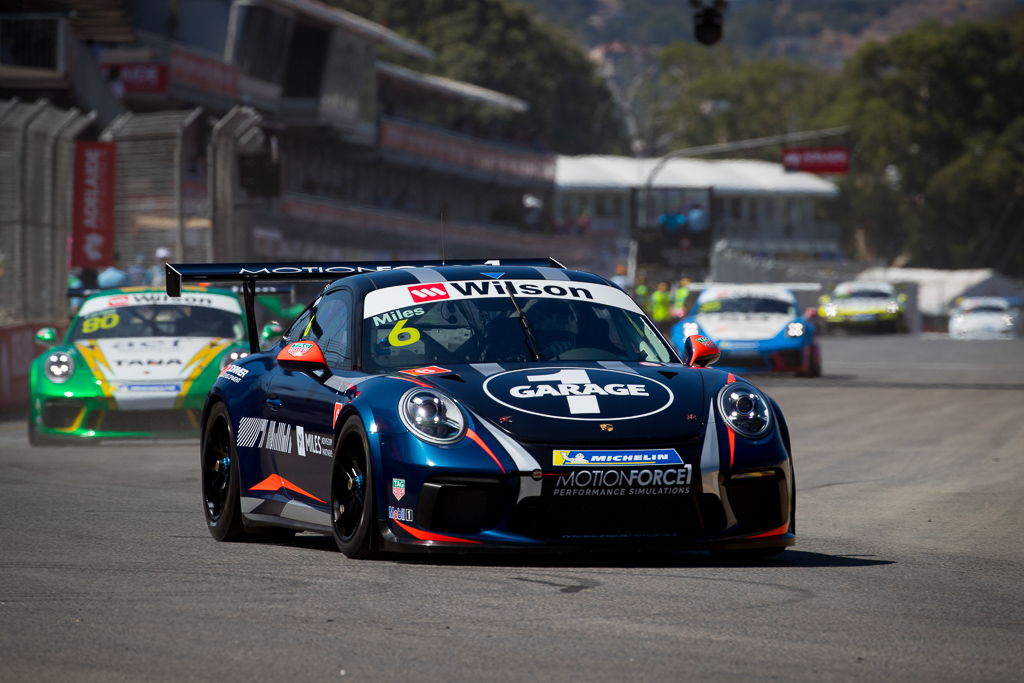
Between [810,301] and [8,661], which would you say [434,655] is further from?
[810,301]

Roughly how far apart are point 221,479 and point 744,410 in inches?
109

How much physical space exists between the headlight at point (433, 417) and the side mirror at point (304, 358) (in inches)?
29.1

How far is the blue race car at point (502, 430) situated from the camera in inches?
294

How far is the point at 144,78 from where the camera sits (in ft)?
146

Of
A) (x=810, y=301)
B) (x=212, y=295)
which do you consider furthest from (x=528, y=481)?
(x=810, y=301)

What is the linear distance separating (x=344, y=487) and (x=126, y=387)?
778cm

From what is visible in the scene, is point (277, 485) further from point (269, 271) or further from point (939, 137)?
point (939, 137)

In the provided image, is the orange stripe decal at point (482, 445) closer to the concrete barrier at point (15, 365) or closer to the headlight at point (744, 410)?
the headlight at point (744, 410)

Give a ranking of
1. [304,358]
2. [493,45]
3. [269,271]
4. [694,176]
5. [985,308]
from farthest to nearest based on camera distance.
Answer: [694,176], [493,45], [985,308], [269,271], [304,358]

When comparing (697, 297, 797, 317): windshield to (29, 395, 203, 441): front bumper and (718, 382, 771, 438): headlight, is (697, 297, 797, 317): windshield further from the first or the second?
(718, 382, 771, 438): headlight

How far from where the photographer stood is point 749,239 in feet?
368

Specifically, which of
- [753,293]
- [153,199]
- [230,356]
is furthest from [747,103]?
[230,356]

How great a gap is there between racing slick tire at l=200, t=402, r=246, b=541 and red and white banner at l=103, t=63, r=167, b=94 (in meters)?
36.0

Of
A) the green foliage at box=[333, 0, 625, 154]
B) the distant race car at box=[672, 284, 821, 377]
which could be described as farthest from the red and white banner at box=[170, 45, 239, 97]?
the green foliage at box=[333, 0, 625, 154]
